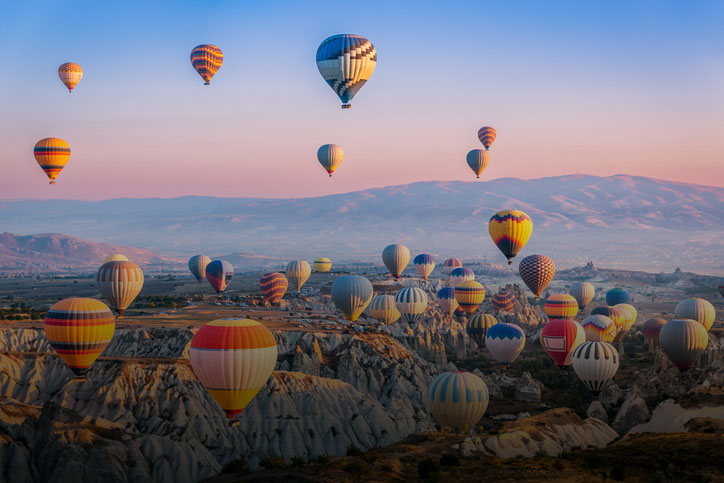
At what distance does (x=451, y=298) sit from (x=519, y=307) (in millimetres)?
24643

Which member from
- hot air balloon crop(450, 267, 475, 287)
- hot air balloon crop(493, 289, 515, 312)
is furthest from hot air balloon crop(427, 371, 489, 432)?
Result: hot air balloon crop(450, 267, 475, 287)

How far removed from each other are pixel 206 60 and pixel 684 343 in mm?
59080

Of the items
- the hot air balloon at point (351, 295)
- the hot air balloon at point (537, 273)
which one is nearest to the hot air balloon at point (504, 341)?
the hot air balloon at point (537, 273)

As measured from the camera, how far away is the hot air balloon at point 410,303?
344 ft

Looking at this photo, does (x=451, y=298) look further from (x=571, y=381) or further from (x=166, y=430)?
(x=166, y=430)

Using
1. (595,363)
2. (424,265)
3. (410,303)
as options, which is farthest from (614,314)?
(424,265)

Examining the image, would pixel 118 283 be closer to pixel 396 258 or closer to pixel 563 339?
pixel 563 339

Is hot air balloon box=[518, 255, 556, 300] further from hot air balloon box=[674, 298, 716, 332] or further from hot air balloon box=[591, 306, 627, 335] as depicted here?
hot air balloon box=[674, 298, 716, 332]

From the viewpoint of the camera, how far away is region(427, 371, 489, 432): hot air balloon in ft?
185

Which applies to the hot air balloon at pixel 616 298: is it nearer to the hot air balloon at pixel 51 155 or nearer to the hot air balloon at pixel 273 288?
the hot air balloon at pixel 273 288

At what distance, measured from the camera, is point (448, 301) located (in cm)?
12612

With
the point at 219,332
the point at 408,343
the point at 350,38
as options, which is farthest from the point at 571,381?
the point at 219,332

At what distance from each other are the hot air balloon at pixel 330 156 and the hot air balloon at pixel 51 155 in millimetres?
29995

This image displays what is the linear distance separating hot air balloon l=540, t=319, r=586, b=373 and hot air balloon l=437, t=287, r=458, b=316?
139 ft
